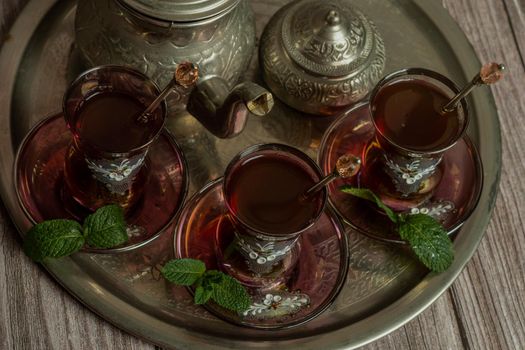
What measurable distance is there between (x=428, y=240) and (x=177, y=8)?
17.2 inches

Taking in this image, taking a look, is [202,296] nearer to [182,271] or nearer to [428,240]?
[182,271]

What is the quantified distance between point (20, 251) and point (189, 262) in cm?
23

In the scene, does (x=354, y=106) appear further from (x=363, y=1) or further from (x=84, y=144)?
(x=84, y=144)

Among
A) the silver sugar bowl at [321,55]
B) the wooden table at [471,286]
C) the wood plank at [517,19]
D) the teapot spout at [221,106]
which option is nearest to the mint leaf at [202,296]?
the wooden table at [471,286]

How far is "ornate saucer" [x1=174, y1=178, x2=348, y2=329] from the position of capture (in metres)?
1.03

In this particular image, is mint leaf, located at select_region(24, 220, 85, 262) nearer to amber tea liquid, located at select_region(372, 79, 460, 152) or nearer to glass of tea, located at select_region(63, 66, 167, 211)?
glass of tea, located at select_region(63, 66, 167, 211)

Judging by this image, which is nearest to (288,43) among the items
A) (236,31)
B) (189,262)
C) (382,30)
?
(236,31)

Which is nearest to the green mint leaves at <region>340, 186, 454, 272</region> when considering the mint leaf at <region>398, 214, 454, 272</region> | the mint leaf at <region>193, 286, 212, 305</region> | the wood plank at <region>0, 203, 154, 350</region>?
the mint leaf at <region>398, 214, 454, 272</region>

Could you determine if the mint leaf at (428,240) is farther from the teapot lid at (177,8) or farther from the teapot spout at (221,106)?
the teapot lid at (177,8)

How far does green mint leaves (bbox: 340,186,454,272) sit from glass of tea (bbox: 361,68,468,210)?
50mm

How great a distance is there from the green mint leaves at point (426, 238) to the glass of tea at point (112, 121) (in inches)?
12.8

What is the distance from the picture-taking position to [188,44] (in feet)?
3.45

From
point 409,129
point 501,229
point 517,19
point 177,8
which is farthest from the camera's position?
point 517,19

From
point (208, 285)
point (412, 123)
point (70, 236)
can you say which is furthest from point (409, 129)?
A: point (70, 236)
